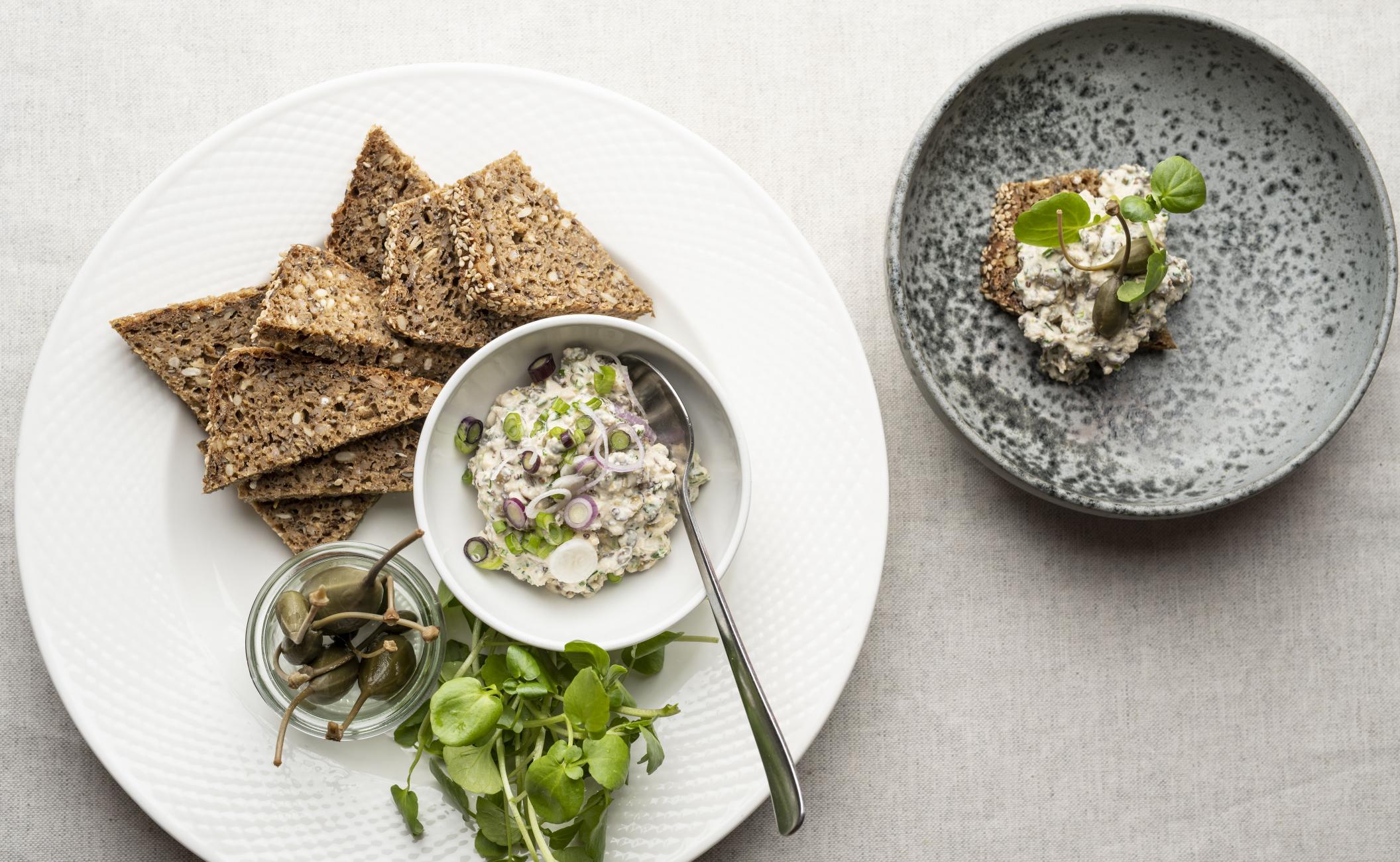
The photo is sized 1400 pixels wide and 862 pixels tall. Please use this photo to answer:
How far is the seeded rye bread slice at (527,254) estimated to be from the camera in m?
2.16

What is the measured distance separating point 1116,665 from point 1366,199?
1295 millimetres

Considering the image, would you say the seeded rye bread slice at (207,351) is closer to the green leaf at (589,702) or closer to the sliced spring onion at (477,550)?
the sliced spring onion at (477,550)

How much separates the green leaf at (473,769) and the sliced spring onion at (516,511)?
44cm

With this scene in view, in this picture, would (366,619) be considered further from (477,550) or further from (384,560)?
(477,550)

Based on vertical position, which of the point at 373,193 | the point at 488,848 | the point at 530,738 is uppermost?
the point at 373,193

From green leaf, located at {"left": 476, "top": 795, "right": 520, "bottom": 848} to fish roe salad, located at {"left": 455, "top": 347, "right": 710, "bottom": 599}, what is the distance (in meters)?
0.45

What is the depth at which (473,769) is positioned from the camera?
1907 millimetres

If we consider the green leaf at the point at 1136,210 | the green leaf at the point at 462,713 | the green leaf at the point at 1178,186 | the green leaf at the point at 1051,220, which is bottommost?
the green leaf at the point at 462,713

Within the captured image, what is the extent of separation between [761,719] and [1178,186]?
1481mm

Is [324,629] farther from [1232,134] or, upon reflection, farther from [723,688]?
[1232,134]

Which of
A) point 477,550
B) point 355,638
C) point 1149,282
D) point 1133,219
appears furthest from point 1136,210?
point 355,638

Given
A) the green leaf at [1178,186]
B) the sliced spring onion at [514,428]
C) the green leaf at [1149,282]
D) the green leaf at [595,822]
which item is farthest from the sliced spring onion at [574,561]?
the green leaf at [1178,186]

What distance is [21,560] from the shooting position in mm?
2105

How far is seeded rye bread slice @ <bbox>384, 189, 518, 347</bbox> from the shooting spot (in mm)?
2191
